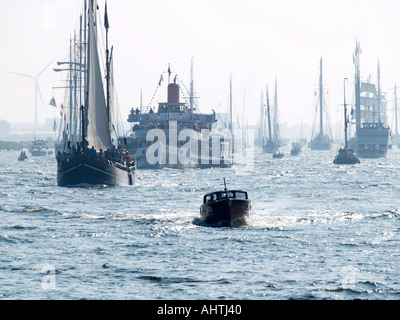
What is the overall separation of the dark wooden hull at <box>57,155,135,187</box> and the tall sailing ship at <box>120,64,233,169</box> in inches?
1818

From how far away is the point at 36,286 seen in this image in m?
24.0

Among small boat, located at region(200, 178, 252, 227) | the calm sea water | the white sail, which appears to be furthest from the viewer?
the white sail

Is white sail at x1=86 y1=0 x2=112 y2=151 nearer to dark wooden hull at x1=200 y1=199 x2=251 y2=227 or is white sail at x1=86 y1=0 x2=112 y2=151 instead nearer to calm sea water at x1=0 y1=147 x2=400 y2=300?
calm sea water at x1=0 y1=147 x2=400 y2=300

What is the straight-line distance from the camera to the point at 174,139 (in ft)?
399

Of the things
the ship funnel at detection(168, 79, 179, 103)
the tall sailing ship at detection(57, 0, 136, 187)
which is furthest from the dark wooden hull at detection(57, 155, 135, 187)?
the ship funnel at detection(168, 79, 179, 103)

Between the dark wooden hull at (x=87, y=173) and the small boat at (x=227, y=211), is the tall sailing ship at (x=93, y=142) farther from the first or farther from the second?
the small boat at (x=227, y=211)

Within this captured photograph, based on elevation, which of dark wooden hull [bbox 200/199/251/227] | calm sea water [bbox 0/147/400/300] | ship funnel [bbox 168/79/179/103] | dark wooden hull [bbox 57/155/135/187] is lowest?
calm sea water [bbox 0/147/400/300]

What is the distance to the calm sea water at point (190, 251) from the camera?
2372 cm

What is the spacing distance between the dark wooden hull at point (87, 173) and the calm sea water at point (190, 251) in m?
10.2

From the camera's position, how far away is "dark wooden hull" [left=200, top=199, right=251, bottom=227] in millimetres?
37188

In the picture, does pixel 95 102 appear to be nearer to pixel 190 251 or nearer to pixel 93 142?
pixel 93 142

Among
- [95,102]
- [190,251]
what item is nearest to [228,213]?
[190,251]

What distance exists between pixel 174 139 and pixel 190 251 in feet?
300
